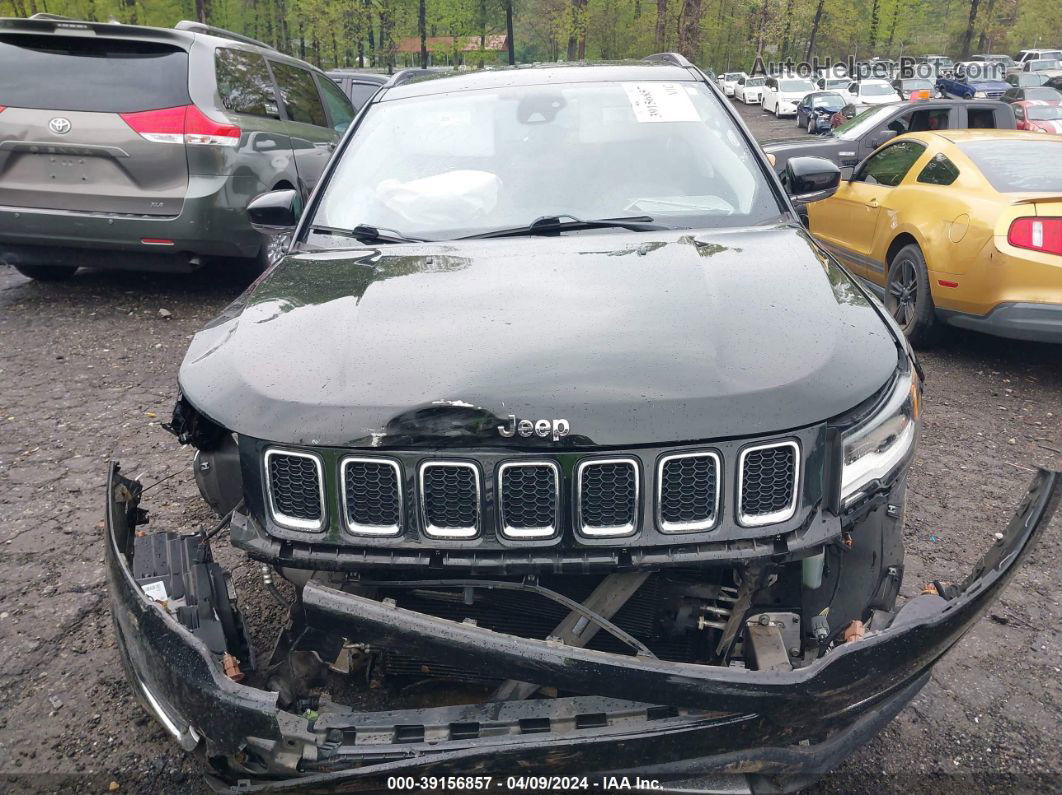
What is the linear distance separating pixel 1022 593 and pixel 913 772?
118 cm

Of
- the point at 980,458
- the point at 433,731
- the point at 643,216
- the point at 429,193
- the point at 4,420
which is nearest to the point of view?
the point at 433,731

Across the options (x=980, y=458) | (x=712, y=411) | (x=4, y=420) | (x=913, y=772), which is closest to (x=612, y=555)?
(x=712, y=411)

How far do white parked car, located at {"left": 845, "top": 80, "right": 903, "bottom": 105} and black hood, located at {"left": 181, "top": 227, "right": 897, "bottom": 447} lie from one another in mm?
33670

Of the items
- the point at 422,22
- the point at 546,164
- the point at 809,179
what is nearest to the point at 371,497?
the point at 546,164

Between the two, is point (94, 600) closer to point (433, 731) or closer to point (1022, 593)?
point (433, 731)

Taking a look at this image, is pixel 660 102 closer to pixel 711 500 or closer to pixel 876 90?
pixel 711 500

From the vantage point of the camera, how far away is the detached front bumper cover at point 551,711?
1665 millimetres

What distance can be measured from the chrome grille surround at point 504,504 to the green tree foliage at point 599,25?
24998 millimetres

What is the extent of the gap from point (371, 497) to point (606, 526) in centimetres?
51

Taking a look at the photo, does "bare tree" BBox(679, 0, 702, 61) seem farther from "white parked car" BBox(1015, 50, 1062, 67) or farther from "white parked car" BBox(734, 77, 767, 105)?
"white parked car" BBox(1015, 50, 1062, 67)

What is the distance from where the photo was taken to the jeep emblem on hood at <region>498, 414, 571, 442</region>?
1854mm

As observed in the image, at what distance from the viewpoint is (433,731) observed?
1792mm

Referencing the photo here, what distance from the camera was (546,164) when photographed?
3.31 m

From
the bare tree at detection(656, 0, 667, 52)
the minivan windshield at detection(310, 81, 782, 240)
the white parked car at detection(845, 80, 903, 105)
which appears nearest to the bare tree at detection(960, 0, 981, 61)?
the white parked car at detection(845, 80, 903, 105)
